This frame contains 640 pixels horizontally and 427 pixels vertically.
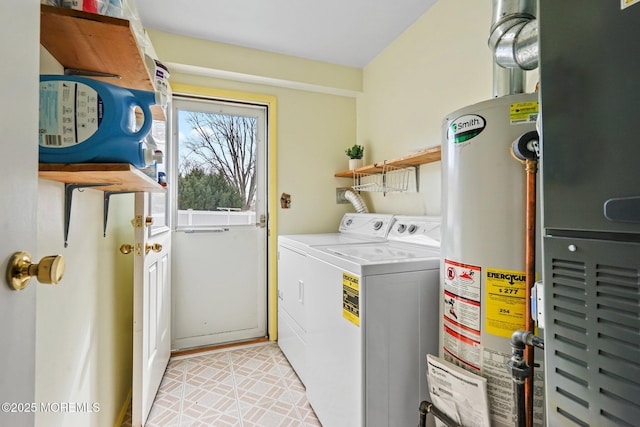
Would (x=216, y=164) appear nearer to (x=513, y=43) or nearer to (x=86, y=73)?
(x=86, y=73)

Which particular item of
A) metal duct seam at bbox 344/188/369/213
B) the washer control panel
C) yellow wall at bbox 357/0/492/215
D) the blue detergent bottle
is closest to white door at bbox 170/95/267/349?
metal duct seam at bbox 344/188/369/213

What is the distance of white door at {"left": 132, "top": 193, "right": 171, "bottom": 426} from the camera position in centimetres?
146

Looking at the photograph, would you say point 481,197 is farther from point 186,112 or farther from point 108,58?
point 186,112

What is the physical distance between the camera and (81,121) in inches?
29.6

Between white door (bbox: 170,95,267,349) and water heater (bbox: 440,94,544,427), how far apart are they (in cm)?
193

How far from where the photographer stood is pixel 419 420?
4.08 feet

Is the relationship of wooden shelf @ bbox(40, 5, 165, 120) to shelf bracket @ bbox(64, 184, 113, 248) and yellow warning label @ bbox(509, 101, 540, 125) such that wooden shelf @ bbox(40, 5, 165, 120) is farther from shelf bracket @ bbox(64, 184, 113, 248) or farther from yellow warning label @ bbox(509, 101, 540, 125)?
yellow warning label @ bbox(509, 101, 540, 125)

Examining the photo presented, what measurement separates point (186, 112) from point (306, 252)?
67.5 inches

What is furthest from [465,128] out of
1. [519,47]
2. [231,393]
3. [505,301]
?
[231,393]

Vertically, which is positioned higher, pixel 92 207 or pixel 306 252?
pixel 92 207

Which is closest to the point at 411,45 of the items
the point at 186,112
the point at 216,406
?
the point at 186,112

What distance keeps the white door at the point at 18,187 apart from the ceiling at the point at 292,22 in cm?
178

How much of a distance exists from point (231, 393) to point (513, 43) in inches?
93.1

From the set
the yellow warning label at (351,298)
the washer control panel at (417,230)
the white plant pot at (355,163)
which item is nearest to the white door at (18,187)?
the yellow warning label at (351,298)
